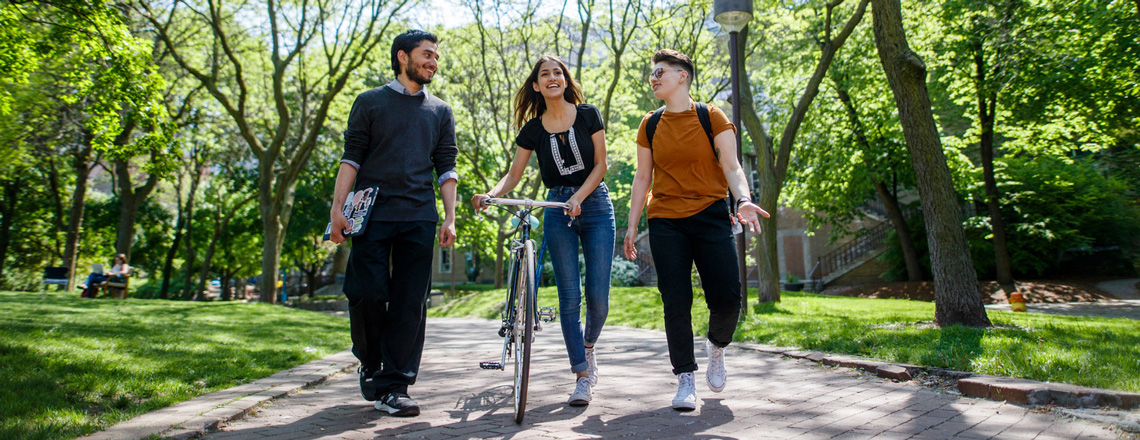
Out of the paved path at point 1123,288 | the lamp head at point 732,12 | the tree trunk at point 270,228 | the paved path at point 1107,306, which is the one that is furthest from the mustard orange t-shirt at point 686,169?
the paved path at point 1123,288

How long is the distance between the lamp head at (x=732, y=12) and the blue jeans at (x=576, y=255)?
268 inches

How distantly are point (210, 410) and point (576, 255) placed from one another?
2182mm

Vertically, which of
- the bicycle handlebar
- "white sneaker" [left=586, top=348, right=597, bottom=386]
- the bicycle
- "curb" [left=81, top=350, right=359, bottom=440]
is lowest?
"curb" [left=81, top=350, right=359, bottom=440]

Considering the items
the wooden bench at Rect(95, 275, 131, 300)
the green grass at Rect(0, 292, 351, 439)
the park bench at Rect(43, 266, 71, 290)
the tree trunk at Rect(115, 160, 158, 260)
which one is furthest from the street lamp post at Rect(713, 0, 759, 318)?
the park bench at Rect(43, 266, 71, 290)

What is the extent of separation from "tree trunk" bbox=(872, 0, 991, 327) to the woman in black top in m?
4.79

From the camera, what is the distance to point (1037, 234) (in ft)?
69.1

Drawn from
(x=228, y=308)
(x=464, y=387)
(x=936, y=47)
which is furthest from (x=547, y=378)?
(x=936, y=47)

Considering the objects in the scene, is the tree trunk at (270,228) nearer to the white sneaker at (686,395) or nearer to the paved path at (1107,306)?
the white sneaker at (686,395)

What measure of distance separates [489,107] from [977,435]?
20.6 m

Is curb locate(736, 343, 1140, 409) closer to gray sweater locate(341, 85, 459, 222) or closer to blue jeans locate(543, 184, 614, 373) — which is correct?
blue jeans locate(543, 184, 614, 373)

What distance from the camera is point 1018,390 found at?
4.05 meters

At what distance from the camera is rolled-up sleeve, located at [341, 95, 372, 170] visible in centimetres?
394

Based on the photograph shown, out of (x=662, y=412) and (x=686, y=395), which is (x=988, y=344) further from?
(x=662, y=412)

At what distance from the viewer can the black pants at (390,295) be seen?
3.84 meters
